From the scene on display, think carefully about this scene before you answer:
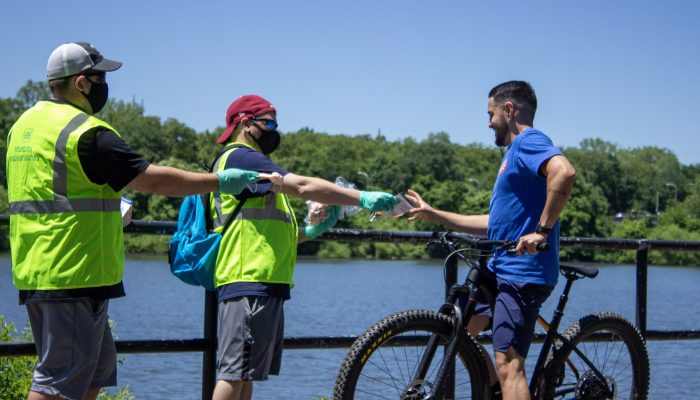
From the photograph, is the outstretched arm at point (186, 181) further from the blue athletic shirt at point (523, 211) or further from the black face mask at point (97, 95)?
the blue athletic shirt at point (523, 211)

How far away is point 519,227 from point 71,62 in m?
1.97

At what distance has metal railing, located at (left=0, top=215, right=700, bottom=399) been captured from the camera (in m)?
4.30

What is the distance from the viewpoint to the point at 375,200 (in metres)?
4.08

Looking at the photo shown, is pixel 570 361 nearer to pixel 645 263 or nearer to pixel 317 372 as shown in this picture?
pixel 645 263

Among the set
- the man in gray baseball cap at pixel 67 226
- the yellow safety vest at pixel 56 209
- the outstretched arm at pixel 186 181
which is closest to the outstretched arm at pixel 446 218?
the outstretched arm at pixel 186 181

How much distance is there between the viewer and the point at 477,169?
150125 mm

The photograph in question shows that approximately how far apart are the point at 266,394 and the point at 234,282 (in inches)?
417

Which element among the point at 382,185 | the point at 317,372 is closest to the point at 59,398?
the point at 317,372

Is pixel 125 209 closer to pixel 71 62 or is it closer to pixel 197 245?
pixel 197 245

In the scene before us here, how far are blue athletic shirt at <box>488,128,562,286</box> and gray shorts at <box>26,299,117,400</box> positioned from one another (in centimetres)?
177

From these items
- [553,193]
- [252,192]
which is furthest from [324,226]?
[553,193]

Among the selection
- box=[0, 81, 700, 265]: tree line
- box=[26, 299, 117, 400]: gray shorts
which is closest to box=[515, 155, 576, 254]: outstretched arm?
box=[26, 299, 117, 400]: gray shorts

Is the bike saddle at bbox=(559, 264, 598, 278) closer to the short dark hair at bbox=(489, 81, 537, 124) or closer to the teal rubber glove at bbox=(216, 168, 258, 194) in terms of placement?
the short dark hair at bbox=(489, 81, 537, 124)

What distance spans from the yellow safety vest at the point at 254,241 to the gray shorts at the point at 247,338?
95mm
